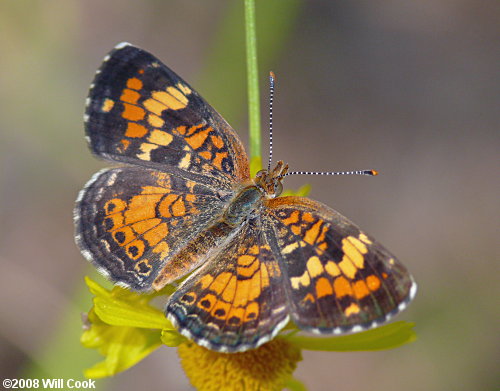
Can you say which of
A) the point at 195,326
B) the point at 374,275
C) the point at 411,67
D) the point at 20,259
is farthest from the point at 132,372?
the point at 411,67

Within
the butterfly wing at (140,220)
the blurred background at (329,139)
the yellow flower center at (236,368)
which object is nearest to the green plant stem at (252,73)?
the butterfly wing at (140,220)

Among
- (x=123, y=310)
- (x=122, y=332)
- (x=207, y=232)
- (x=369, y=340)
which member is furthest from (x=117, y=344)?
(x=369, y=340)

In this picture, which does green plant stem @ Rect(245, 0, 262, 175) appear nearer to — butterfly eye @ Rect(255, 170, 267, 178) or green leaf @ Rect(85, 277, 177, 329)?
butterfly eye @ Rect(255, 170, 267, 178)

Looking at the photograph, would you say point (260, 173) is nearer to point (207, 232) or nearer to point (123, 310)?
point (207, 232)

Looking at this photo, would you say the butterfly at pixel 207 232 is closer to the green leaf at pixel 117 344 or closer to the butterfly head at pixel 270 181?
the butterfly head at pixel 270 181

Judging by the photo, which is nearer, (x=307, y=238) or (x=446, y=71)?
(x=307, y=238)

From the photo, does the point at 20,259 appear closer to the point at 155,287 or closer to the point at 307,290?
the point at 155,287
